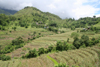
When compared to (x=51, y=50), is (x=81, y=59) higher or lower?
higher

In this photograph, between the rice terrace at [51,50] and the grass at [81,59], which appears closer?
the grass at [81,59]

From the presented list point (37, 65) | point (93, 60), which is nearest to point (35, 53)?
point (37, 65)

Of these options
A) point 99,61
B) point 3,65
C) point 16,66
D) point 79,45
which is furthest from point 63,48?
point 3,65

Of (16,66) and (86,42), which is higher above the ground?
(86,42)

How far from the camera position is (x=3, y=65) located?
63.3ft

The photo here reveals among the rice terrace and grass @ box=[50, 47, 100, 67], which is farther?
the rice terrace

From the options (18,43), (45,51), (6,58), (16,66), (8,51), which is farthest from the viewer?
(18,43)

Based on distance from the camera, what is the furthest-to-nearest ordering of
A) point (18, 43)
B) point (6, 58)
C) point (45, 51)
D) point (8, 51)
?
point (18, 43)
point (8, 51)
point (45, 51)
point (6, 58)

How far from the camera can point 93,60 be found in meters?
19.5

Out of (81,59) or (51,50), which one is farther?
(51,50)

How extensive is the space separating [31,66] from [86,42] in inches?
1209

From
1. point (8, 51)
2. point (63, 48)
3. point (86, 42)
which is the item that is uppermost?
point (86, 42)

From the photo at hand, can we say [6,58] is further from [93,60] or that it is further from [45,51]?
[93,60]

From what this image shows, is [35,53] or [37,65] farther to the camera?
[35,53]
